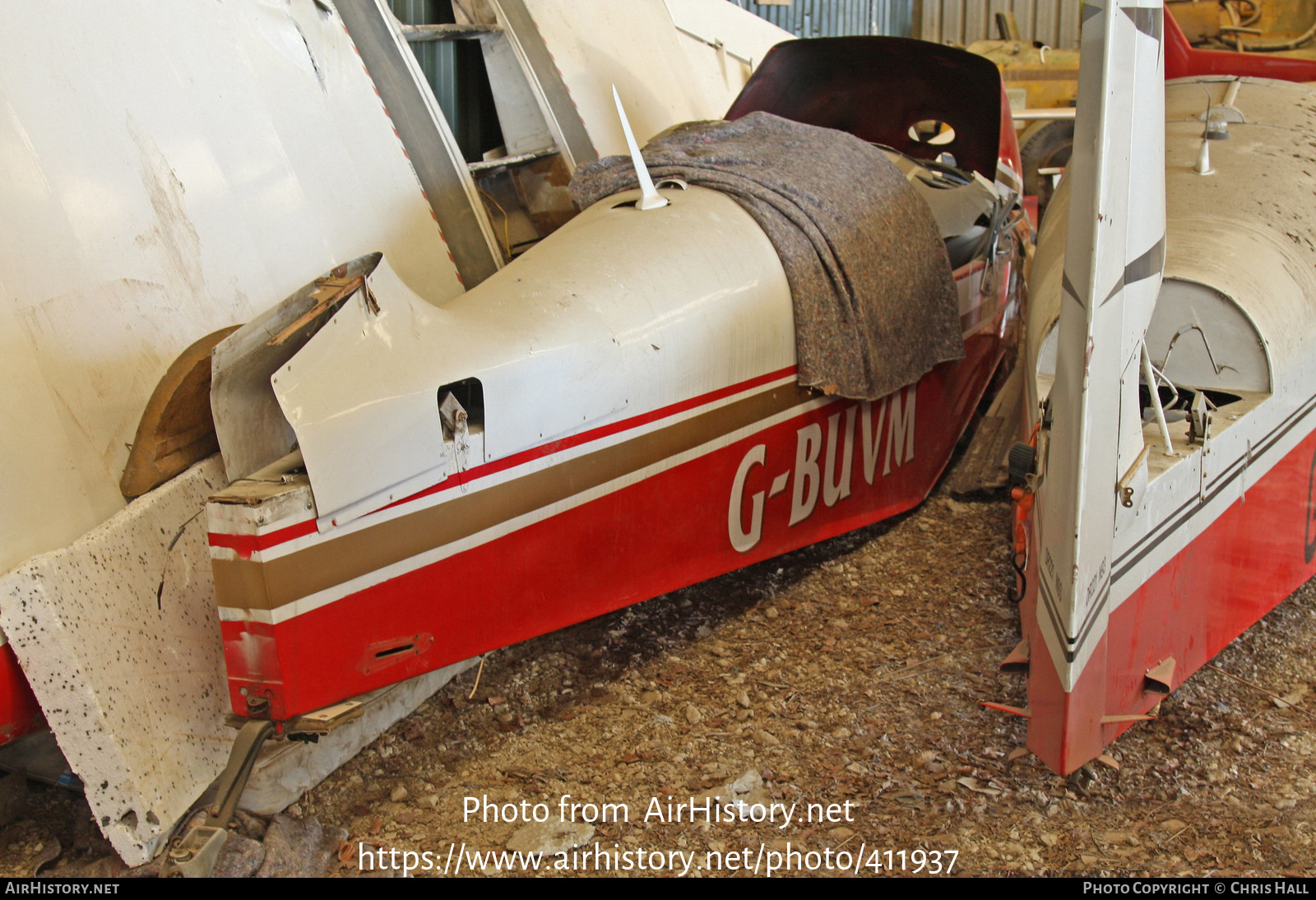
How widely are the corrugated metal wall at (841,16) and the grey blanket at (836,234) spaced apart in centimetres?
1017

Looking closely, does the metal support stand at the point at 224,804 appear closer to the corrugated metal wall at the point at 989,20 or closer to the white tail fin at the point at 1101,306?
the white tail fin at the point at 1101,306

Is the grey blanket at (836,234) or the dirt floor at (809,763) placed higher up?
the grey blanket at (836,234)

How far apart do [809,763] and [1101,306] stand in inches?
52.6

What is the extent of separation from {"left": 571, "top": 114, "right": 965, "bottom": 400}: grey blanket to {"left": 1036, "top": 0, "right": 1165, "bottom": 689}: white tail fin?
976 millimetres

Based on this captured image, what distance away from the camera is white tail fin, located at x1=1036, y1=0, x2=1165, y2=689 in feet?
6.61

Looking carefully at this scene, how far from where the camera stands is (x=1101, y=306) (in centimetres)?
204

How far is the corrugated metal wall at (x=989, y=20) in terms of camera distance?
42.3ft

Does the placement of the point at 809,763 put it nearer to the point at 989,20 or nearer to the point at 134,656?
the point at 134,656

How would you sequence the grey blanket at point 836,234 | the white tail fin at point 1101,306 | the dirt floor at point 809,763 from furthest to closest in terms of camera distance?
the grey blanket at point 836,234
the dirt floor at point 809,763
the white tail fin at point 1101,306

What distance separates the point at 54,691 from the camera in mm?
2090

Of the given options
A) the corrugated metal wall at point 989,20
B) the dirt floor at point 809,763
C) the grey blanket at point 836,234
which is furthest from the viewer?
the corrugated metal wall at point 989,20

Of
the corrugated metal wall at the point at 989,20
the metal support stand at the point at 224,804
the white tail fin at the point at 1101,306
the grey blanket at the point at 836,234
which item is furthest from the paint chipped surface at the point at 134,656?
the corrugated metal wall at the point at 989,20

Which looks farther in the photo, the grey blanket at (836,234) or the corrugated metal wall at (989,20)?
the corrugated metal wall at (989,20)

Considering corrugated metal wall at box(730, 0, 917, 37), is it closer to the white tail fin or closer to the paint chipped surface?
the white tail fin
